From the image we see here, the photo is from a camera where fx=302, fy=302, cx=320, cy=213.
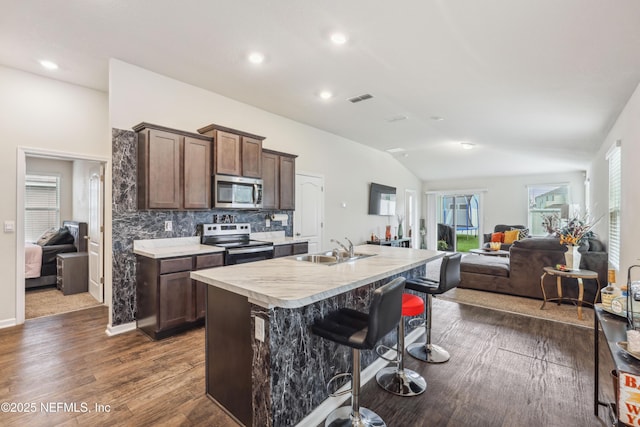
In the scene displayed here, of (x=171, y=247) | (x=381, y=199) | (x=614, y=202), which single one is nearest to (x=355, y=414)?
(x=171, y=247)

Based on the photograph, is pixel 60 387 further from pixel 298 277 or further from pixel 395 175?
pixel 395 175

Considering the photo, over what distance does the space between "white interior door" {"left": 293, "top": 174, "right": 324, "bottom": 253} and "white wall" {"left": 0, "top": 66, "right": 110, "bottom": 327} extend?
119 inches

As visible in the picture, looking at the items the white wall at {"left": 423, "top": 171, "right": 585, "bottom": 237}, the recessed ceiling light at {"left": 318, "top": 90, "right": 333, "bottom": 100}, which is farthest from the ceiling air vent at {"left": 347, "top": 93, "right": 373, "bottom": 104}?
the white wall at {"left": 423, "top": 171, "right": 585, "bottom": 237}

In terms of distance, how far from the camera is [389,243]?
23.8 ft

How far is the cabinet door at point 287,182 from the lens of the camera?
4832 mm

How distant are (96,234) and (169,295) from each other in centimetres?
221

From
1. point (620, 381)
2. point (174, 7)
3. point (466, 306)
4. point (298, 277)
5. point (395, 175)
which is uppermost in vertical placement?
point (174, 7)

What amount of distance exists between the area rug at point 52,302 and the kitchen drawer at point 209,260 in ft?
6.98

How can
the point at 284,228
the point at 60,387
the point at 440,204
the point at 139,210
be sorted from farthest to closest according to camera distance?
the point at 440,204
the point at 284,228
the point at 139,210
the point at 60,387

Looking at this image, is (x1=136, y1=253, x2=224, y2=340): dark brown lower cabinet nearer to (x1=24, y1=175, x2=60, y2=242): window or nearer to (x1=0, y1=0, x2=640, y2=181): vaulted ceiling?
(x1=0, y1=0, x2=640, y2=181): vaulted ceiling

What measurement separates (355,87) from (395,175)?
16.3 feet

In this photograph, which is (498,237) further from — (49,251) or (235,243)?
(49,251)

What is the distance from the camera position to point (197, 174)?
12.1ft

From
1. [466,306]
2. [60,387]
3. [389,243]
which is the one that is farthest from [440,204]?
[60,387]
